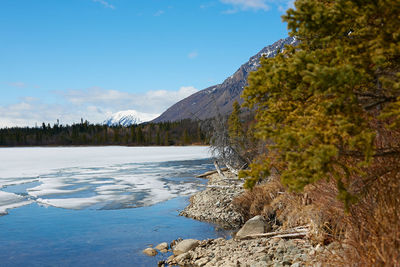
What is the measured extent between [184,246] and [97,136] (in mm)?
131270

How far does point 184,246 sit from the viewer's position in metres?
10.7

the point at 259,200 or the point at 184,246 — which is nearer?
the point at 184,246

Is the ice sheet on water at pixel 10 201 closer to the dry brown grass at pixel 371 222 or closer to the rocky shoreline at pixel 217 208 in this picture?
the rocky shoreline at pixel 217 208

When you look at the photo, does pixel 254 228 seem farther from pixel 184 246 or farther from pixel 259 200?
pixel 259 200

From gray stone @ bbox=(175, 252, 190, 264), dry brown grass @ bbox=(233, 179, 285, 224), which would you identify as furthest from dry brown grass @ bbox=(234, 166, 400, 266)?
dry brown grass @ bbox=(233, 179, 285, 224)

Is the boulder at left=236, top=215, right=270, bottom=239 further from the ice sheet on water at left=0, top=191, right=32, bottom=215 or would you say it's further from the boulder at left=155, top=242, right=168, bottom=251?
the ice sheet on water at left=0, top=191, right=32, bottom=215

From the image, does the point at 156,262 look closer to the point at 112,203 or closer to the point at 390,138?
the point at 390,138

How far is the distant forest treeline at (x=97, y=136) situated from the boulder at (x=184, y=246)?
10496 cm

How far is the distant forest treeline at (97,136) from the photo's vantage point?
123m

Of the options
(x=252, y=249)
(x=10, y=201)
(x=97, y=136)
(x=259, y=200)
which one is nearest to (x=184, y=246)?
(x=252, y=249)

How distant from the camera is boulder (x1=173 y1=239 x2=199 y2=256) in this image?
1055cm

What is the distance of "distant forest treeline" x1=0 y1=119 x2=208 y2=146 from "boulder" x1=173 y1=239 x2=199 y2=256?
344ft

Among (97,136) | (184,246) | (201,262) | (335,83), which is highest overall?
(97,136)

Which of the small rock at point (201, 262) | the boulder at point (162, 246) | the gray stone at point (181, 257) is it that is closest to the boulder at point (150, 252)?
the boulder at point (162, 246)
